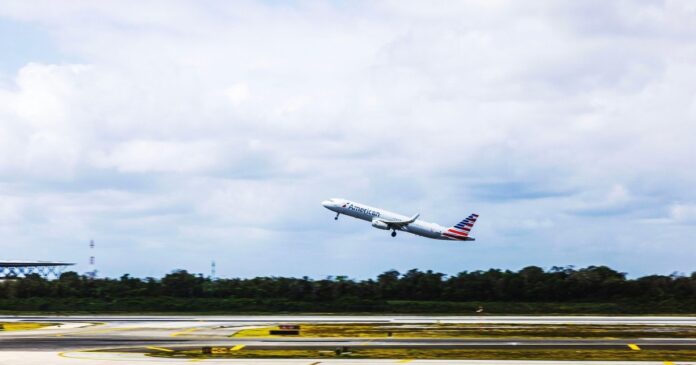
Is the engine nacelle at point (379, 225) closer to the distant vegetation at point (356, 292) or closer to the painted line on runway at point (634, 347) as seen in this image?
the distant vegetation at point (356, 292)

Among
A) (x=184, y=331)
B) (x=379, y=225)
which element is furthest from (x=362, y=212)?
(x=184, y=331)

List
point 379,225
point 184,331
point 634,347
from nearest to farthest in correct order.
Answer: point 634,347
point 184,331
point 379,225

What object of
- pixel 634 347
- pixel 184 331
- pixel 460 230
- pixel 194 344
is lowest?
pixel 634 347

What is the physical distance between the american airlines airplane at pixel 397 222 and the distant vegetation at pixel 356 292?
23.4 ft

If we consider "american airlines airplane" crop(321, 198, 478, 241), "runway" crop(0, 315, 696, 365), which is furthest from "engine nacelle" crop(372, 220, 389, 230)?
"runway" crop(0, 315, 696, 365)

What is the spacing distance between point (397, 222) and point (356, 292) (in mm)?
A: 12456

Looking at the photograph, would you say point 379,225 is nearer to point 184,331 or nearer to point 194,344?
point 184,331

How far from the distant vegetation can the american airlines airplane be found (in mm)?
7146

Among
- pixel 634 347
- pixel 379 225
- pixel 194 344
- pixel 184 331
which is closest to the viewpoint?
pixel 634 347

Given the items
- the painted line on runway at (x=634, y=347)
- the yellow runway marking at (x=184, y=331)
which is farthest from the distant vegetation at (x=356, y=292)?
the painted line on runway at (x=634, y=347)

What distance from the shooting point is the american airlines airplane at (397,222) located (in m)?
135

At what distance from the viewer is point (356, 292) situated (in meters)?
139

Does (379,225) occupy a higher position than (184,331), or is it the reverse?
(379,225)

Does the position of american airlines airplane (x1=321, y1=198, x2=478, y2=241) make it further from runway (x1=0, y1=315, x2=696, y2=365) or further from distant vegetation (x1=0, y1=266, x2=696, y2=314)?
runway (x1=0, y1=315, x2=696, y2=365)
